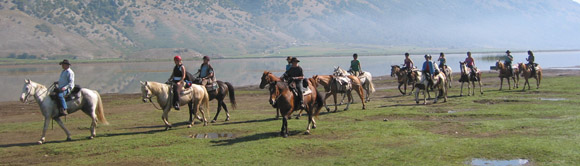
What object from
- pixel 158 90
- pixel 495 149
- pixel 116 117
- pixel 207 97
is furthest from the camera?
pixel 116 117

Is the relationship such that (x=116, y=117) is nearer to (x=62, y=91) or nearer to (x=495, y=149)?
(x=62, y=91)

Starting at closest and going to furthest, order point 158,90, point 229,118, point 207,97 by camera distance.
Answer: point 158,90 < point 207,97 < point 229,118

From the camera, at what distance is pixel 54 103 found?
14.8 m

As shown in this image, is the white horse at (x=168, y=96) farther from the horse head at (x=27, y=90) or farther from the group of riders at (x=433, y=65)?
the group of riders at (x=433, y=65)

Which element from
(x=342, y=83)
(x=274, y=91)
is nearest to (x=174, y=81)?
(x=274, y=91)

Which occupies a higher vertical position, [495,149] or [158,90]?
[158,90]

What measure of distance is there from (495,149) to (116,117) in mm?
15627

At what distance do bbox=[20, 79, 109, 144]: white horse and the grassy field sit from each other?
2.01ft

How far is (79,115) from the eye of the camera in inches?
872

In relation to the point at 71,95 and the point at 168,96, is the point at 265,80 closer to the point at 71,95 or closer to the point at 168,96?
the point at 168,96

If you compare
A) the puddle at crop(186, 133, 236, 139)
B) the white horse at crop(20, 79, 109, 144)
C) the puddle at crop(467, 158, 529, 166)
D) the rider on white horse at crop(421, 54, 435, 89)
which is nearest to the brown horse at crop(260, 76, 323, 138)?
the puddle at crop(186, 133, 236, 139)

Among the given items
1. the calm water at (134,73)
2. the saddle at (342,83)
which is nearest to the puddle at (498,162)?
the saddle at (342,83)

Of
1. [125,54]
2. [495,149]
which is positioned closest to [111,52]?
[125,54]

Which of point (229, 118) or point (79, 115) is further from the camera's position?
point (79, 115)
